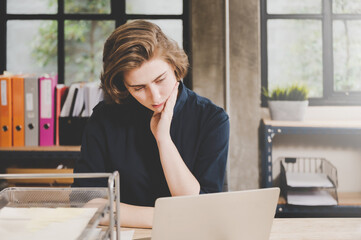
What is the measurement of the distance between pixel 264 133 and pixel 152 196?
1326 millimetres

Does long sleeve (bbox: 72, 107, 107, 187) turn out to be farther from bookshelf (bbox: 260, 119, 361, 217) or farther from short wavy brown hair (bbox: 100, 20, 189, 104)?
bookshelf (bbox: 260, 119, 361, 217)

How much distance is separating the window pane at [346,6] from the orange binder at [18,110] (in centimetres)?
212

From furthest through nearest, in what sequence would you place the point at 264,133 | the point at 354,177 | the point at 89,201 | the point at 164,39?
1. the point at 354,177
2. the point at 264,133
3. the point at 164,39
4. the point at 89,201

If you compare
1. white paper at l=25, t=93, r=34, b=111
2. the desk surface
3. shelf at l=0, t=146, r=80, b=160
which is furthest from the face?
white paper at l=25, t=93, r=34, b=111

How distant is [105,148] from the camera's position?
149cm

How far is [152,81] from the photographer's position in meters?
1.29

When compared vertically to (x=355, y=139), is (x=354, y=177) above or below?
below

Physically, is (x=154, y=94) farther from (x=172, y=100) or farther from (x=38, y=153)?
(x=38, y=153)

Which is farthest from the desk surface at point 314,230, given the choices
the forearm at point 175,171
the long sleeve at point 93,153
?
the long sleeve at point 93,153

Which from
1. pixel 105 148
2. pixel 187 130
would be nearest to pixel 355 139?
pixel 187 130

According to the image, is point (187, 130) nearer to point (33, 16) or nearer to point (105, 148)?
point (105, 148)

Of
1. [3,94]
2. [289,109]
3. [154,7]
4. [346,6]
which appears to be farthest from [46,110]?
[346,6]

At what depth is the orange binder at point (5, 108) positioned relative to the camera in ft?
8.28

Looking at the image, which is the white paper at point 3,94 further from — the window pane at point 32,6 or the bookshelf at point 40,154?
the window pane at point 32,6
